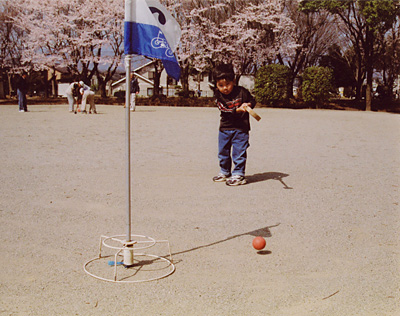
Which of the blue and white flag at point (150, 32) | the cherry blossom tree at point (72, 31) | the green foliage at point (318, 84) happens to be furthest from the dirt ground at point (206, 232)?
the cherry blossom tree at point (72, 31)

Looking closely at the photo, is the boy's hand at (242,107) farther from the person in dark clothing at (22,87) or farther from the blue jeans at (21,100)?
the blue jeans at (21,100)

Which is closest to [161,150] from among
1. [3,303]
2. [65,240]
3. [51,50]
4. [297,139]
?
[297,139]

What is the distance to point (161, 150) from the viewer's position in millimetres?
9984

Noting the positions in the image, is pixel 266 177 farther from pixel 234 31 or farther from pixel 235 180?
pixel 234 31

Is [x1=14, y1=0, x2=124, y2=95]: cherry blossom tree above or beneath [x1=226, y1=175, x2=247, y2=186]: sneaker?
above

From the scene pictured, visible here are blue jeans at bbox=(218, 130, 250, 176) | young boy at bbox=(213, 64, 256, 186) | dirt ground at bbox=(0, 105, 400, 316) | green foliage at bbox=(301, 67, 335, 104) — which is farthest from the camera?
green foliage at bbox=(301, 67, 335, 104)

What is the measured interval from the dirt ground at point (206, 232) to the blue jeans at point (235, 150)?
11.7 inches

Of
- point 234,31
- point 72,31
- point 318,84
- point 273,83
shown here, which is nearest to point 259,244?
point 273,83

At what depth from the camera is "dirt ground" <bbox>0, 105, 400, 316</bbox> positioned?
2951 millimetres

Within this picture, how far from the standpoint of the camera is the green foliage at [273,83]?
31609 mm

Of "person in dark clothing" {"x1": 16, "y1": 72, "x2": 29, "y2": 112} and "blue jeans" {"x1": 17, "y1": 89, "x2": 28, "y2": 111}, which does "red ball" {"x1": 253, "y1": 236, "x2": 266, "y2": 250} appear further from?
"blue jeans" {"x1": 17, "y1": 89, "x2": 28, "y2": 111}

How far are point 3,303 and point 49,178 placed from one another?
412cm

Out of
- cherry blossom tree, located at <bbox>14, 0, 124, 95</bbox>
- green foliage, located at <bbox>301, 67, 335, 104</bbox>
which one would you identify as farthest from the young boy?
cherry blossom tree, located at <bbox>14, 0, 124, 95</bbox>

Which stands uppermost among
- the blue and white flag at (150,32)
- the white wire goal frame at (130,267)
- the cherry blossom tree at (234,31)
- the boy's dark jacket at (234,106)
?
the cherry blossom tree at (234,31)
